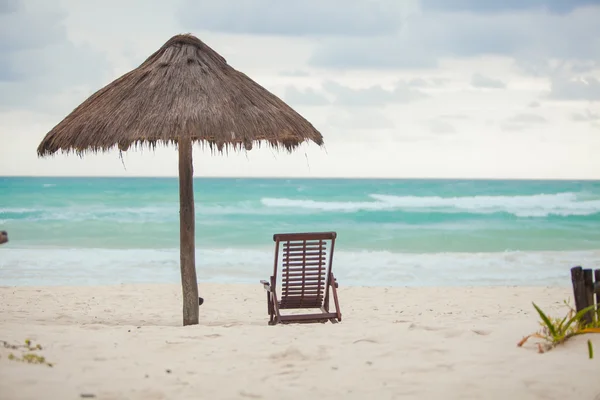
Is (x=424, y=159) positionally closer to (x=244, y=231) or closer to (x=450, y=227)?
(x=450, y=227)

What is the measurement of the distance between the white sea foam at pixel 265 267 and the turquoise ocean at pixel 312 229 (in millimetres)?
25

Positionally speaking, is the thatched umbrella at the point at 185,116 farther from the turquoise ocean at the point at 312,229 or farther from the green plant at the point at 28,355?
the turquoise ocean at the point at 312,229

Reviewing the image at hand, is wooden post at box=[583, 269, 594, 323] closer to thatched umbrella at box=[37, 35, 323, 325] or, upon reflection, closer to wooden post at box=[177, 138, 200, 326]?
thatched umbrella at box=[37, 35, 323, 325]

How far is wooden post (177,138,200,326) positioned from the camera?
626 cm

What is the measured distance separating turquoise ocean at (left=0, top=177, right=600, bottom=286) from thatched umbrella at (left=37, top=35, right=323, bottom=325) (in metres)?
5.21

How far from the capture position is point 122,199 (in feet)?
119

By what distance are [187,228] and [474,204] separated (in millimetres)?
27656

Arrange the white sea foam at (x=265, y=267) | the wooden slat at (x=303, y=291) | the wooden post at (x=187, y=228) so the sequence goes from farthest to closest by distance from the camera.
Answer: the white sea foam at (x=265, y=267) → the wooden slat at (x=303, y=291) → the wooden post at (x=187, y=228)

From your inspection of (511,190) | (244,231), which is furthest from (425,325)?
(511,190)

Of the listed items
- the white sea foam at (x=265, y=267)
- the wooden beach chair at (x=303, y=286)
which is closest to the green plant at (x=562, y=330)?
the wooden beach chair at (x=303, y=286)

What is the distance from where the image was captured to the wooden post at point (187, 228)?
20.5 feet

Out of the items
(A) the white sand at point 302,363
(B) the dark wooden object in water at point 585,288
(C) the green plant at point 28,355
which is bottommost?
(A) the white sand at point 302,363

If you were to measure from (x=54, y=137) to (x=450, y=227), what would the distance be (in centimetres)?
1926

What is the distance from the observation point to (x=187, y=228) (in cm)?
636
